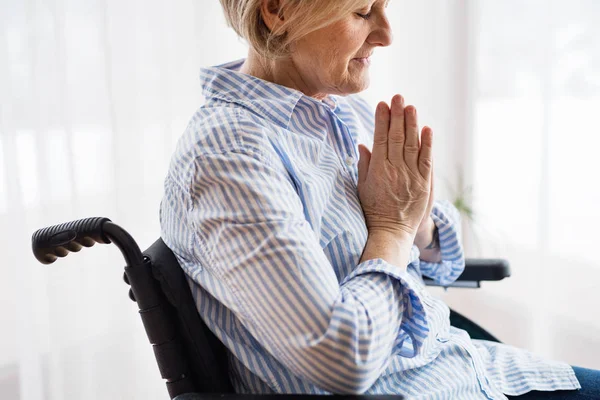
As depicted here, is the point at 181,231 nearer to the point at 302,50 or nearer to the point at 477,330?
the point at 302,50

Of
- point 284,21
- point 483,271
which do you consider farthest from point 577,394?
point 284,21

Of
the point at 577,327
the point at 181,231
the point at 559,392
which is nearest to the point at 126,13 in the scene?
the point at 181,231

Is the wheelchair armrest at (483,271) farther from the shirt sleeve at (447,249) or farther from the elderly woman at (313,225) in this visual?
the elderly woman at (313,225)

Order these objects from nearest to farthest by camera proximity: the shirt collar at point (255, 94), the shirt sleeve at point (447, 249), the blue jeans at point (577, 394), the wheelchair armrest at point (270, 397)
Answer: the wheelchair armrest at point (270, 397)
the shirt collar at point (255, 94)
the blue jeans at point (577, 394)
the shirt sleeve at point (447, 249)

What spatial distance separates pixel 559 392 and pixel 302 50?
780 mm

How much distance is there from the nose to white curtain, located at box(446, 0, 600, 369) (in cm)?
103

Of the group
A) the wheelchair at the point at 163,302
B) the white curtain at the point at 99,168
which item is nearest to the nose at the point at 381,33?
the wheelchair at the point at 163,302

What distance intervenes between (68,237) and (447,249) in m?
0.77

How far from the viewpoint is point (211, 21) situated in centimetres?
176

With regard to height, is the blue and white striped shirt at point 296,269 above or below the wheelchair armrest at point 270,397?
above

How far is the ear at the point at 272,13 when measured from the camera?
3.26ft

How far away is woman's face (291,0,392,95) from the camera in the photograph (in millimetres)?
1000

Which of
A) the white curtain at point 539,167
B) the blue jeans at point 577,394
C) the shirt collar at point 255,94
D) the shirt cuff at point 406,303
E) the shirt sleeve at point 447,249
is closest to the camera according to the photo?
the shirt cuff at point 406,303

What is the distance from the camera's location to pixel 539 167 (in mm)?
2053
